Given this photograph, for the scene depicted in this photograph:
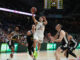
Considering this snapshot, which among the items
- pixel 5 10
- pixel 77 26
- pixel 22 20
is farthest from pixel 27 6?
pixel 77 26

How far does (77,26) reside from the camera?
23703mm

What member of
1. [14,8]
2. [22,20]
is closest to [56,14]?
[22,20]

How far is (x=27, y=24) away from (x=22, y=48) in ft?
25.2

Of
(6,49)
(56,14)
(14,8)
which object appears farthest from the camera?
(56,14)

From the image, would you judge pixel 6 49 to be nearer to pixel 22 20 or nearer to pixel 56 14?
pixel 22 20

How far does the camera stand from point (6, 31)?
17.5 metres

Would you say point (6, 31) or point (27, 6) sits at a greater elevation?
point (27, 6)

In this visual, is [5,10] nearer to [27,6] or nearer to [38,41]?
[27,6]

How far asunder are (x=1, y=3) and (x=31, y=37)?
37.4 feet

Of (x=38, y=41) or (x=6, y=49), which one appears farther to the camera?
(x=6, y=49)

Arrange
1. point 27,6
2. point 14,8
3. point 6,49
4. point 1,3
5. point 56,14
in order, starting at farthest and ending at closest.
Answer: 1. point 56,14
2. point 27,6
3. point 14,8
4. point 1,3
5. point 6,49

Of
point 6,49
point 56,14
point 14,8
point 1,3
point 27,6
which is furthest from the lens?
point 56,14

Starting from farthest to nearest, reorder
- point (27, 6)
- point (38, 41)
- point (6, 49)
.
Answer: point (27, 6) → point (6, 49) → point (38, 41)

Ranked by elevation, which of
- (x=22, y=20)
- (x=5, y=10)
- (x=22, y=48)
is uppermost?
(x=5, y=10)
